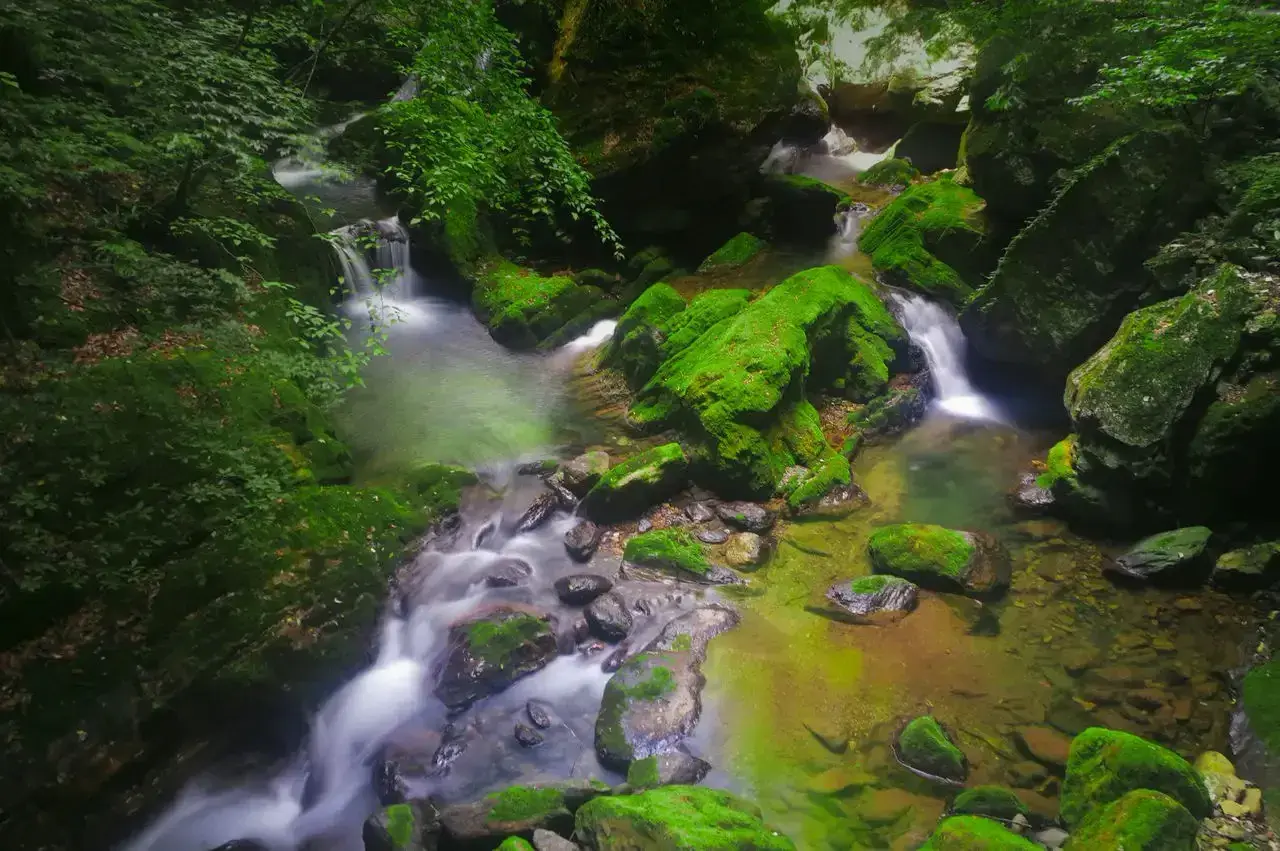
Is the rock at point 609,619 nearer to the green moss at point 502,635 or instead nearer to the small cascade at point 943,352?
the green moss at point 502,635

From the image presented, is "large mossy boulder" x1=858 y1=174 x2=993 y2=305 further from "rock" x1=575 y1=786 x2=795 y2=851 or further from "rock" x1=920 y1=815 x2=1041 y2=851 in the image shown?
"rock" x1=575 y1=786 x2=795 y2=851

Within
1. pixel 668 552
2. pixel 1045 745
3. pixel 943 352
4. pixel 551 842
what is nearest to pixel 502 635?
pixel 668 552

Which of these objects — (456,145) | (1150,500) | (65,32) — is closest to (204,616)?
(65,32)

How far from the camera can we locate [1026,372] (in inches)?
428

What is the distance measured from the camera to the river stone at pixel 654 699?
18.5 ft

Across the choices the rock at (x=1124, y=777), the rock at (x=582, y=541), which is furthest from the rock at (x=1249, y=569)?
the rock at (x=582, y=541)

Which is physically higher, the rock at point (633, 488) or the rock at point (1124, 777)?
the rock at point (1124, 777)

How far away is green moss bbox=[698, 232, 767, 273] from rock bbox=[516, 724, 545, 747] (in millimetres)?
11105

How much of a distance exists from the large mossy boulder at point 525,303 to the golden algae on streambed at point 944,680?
23.7 feet

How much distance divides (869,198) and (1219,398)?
42.6ft

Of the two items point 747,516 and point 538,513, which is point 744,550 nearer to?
point 747,516

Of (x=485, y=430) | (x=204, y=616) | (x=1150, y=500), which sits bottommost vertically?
(x=485, y=430)

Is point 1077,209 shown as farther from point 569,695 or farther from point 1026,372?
point 569,695

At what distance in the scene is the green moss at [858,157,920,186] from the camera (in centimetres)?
1950
